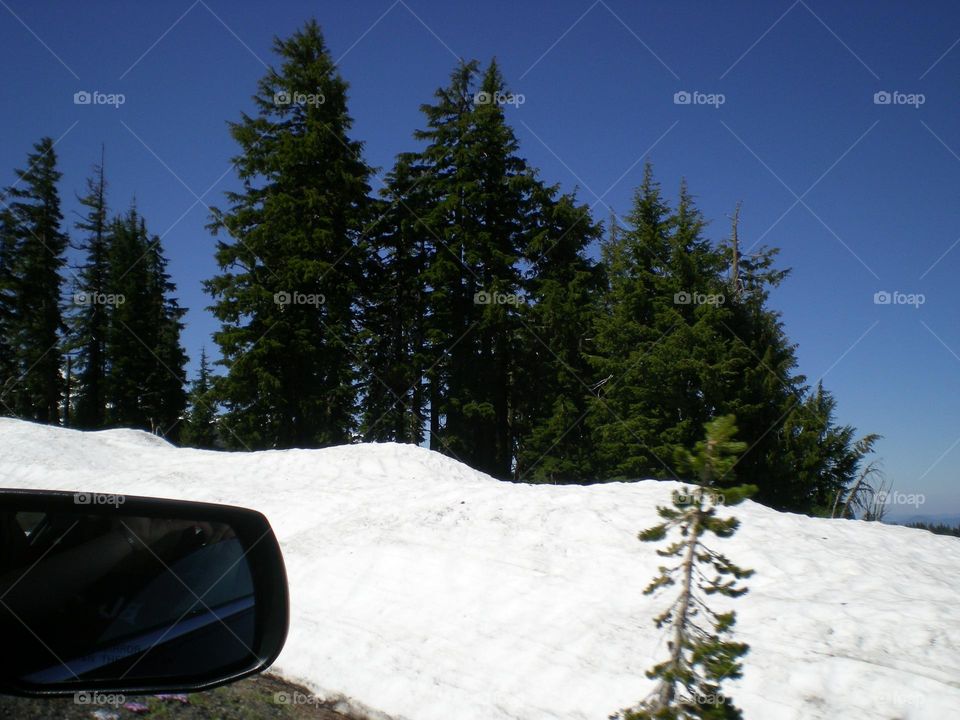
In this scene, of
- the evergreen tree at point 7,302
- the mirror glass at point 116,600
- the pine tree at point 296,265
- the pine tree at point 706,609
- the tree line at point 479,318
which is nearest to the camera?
the mirror glass at point 116,600

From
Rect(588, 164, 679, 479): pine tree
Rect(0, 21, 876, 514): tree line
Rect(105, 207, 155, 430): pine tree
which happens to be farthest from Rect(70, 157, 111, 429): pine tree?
Rect(588, 164, 679, 479): pine tree

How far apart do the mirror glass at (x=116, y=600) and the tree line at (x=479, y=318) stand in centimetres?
1806

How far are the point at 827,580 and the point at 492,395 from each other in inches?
752

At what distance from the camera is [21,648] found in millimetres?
1820

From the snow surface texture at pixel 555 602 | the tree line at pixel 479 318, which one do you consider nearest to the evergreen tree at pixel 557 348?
the tree line at pixel 479 318

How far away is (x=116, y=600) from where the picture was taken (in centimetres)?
210

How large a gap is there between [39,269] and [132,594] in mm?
44302

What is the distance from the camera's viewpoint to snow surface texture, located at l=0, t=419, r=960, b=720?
532cm

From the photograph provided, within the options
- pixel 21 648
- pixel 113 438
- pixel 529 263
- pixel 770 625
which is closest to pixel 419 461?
pixel 770 625

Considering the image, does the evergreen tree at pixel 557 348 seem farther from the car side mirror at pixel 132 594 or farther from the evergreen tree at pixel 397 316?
the car side mirror at pixel 132 594

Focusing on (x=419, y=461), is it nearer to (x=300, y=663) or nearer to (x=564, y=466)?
(x=300, y=663)

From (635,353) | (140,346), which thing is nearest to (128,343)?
(140,346)

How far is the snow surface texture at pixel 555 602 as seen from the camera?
209 inches

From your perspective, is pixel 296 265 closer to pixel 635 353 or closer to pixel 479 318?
pixel 479 318
